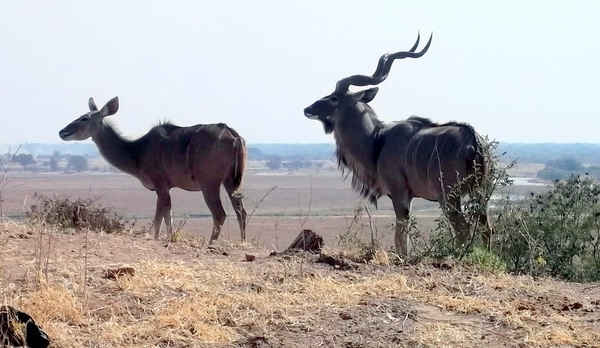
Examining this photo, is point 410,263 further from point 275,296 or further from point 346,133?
point 346,133

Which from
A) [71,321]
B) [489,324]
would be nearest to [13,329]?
[71,321]

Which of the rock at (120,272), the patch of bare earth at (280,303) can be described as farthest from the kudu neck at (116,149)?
the rock at (120,272)

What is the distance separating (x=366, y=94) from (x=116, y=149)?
11.6ft

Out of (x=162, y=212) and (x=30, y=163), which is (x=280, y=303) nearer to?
(x=162, y=212)

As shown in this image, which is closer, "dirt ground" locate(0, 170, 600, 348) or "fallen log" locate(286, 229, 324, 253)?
"dirt ground" locate(0, 170, 600, 348)

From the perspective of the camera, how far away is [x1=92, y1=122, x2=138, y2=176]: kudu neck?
41.1 ft

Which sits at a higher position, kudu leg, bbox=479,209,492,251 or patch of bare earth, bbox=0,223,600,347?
kudu leg, bbox=479,209,492,251

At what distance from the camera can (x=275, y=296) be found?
588 centimetres

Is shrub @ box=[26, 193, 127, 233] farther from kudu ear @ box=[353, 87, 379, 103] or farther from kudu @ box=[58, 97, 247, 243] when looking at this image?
kudu ear @ box=[353, 87, 379, 103]

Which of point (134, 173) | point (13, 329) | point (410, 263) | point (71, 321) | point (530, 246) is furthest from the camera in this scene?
point (134, 173)

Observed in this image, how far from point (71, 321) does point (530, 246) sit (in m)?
4.32

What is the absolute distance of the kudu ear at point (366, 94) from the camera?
11227 millimetres

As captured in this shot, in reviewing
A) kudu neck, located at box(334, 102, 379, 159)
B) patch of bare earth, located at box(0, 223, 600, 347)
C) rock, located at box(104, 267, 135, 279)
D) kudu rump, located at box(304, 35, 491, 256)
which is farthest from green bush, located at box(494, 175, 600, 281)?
rock, located at box(104, 267, 135, 279)

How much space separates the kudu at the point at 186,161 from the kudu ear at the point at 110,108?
409mm
